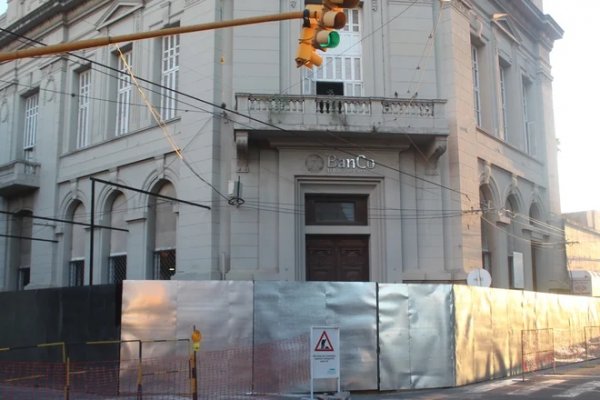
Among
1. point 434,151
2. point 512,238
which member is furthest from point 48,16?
point 512,238

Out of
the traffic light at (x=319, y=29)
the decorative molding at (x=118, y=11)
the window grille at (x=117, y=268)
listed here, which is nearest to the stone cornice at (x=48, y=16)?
the decorative molding at (x=118, y=11)

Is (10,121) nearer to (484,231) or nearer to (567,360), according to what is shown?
(484,231)

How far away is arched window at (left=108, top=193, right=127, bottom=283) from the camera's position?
25.5 m

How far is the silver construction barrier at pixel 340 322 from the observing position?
573 inches

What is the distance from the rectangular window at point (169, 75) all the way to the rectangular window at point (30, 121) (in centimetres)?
990

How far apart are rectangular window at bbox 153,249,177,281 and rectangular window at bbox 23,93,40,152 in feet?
38.7

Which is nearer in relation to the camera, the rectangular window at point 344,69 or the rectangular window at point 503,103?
the rectangular window at point 344,69

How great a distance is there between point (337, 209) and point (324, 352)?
944 cm

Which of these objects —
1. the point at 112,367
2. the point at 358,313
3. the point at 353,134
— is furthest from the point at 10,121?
the point at 358,313

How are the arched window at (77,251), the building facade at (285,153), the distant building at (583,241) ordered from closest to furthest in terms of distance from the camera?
1. the building facade at (285,153)
2. the arched window at (77,251)
3. the distant building at (583,241)

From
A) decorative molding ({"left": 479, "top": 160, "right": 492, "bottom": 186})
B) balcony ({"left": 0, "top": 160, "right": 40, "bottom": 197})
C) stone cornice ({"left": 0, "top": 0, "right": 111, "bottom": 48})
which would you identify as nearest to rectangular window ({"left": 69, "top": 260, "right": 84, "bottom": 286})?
balcony ({"left": 0, "top": 160, "right": 40, "bottom": 197})

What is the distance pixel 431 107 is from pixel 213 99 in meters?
7.29

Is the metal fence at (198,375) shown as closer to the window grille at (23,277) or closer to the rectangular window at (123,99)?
the rectangular window at (123,99)

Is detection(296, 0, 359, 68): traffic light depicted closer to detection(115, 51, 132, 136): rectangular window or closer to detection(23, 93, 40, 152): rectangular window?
detection(115, 51, 132, 136): rectangular window
